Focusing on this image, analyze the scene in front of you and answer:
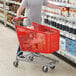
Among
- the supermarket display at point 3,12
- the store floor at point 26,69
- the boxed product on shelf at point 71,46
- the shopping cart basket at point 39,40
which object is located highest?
the supermarket display at point 3,12

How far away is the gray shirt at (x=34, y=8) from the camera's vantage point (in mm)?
3486

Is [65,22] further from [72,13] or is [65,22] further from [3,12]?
[3,12]

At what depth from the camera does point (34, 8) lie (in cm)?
359

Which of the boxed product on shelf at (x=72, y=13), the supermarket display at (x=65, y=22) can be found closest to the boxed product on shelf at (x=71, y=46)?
the supermarket display at (x=65, y=22)

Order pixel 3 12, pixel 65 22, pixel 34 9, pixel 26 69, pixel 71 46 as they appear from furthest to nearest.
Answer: pixel 3 12 → pixel 65 22 → pixel 71 46 → pixel 34 9 → pixel 26 69

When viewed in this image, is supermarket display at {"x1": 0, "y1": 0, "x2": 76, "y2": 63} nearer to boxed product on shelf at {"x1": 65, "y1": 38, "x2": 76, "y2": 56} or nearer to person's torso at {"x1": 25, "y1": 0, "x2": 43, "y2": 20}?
boxed product on shelf at {"x1": 65, "y1": 38, "x2": 76, "y2": 56}

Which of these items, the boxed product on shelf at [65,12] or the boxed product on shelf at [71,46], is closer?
the boxed product on shelf at [71,46]

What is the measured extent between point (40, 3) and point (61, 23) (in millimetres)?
692

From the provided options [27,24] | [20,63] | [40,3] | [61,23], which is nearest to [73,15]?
[61,23]

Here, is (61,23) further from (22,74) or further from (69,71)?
(22,74)

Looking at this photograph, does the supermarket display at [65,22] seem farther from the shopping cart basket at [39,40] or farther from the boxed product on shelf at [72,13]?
the shopping cart basket at [39,40]

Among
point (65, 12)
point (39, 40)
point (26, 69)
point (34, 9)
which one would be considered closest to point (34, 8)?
point (34, 9)

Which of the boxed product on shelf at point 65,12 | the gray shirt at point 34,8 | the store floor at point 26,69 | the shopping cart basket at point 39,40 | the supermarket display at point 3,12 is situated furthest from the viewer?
the supermarket display at point 3,12

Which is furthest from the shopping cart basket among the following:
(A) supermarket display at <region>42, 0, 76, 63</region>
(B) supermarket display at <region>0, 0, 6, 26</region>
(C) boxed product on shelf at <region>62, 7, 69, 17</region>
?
(B) supermarket display at <region>0, 0, 6, 26</region>
